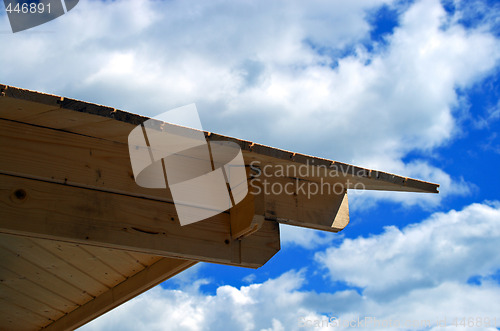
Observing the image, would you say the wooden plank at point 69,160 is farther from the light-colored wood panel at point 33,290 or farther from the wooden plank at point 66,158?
the light-colored wood panel at point 33,290

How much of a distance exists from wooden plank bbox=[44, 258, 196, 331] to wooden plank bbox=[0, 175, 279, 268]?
1.05 ft

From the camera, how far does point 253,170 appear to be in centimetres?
229

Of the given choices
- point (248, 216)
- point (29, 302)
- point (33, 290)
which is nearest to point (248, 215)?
point (248, 216)

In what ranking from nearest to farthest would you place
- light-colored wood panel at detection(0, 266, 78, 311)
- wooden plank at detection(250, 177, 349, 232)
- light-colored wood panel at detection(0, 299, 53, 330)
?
wooden plank at detection(250, 177, 349, 232), light-colored wood panel at detection(0, 266, 78, 311), light-colored wood panel at detection(0, 299, 53, 330)

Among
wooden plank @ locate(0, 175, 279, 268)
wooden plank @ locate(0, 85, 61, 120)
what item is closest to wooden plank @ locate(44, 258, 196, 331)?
wooden plank @ locate(0, 175, 279, 268)

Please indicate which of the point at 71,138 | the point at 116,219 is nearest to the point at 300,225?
the point at 116,219

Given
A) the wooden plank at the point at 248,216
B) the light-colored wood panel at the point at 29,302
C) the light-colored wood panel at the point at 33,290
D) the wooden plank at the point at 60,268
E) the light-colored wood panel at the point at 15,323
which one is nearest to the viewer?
the wooden plank at the point at 248,216

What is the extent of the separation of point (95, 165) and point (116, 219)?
22 centimetres

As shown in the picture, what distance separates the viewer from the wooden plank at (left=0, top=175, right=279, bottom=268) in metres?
1.89

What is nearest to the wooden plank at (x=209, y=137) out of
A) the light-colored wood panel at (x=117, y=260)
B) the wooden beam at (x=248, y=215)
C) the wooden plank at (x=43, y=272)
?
the wooden beam at (x=248, y=215)

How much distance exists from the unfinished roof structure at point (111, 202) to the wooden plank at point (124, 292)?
0.01m

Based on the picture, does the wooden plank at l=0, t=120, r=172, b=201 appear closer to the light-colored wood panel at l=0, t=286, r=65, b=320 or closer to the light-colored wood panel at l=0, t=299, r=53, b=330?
the light-colored wood panel at l=0, t=286, r=65, b=320

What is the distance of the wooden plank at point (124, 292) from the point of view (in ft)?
9.14

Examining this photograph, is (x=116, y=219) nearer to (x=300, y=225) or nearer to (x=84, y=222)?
(x=84, y=222)
